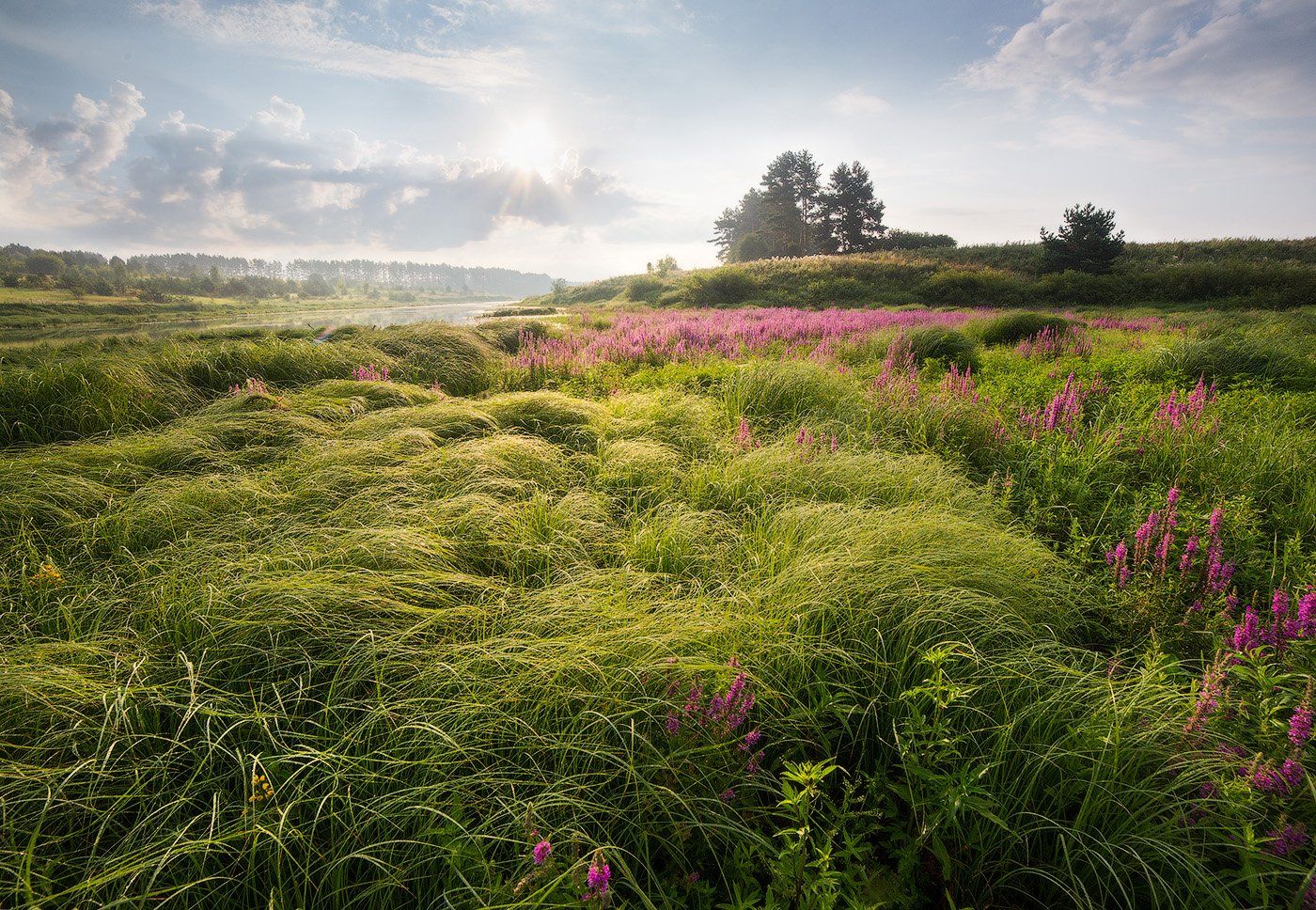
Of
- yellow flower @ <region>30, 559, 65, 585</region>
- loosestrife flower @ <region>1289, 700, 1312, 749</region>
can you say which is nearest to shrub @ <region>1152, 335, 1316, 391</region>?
loosestrife flower @ <region>1289, 700, 1312, 749</region>

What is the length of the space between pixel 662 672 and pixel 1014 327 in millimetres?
12765

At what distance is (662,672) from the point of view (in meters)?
2.01

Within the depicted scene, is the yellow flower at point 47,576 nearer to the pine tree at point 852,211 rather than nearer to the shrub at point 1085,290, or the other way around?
the shrub at point 1085,290

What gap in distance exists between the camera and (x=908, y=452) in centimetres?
482

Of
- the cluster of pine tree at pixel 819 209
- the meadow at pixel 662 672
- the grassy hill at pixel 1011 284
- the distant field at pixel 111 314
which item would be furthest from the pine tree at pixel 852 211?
the meadow at pixel 662 672

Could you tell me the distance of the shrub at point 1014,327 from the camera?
439 inches

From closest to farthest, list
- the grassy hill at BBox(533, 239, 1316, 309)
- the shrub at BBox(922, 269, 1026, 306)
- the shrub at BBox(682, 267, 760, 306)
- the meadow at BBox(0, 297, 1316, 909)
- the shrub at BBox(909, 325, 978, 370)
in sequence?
1. the meadow at BBox(0, 297, 1316, 909)
2. the shrub at BBox(909, 325, 978, 370)
3. the grassy hill at BBox(533, 239, 1316, 309)
4. the shrub at BBox(922, 269, 1026, 306)
5. the shrub at BBox(682, 267, 760, 306)

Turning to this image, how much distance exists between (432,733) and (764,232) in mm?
66455

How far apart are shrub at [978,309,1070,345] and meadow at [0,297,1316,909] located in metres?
6.99

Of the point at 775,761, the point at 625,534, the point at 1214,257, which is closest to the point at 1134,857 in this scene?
the point at 775,761

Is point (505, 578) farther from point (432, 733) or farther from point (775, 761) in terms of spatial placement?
point (775, 761)

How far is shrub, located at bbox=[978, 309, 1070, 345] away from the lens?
1115 centimetres

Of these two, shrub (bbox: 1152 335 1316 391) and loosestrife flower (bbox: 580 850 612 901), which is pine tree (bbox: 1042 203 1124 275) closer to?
shrub (bbox: 1152 335 1316 391)

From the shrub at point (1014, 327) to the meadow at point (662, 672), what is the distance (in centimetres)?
699
